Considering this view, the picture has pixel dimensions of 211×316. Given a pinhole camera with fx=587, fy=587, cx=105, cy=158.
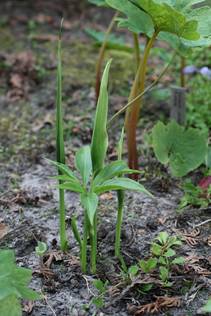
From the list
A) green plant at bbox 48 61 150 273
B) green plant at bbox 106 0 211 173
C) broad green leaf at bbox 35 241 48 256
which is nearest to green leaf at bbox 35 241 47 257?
broad green leaf at bbox 35 241 48 256

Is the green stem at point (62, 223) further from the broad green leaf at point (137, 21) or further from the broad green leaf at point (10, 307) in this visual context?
the broad green leaf at point (137, 21)

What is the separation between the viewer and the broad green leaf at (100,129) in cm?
151

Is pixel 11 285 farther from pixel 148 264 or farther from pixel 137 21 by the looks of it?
pixel 137 21

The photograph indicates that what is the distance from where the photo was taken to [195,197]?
189 centimetres

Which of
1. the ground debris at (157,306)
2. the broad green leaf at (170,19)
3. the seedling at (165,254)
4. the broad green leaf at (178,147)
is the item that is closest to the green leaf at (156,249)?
the seedling at (165,254)

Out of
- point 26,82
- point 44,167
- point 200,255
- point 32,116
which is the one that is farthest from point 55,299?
point 26,82

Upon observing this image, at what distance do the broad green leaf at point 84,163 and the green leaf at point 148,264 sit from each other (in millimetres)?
265

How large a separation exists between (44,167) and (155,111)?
59 cm

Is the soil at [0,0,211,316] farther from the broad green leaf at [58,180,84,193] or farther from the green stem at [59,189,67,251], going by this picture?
the broad green leaf at [58,180,84,193]

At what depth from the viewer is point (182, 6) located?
66.5 inches

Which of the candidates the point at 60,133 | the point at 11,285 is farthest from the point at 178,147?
the point at 11,285

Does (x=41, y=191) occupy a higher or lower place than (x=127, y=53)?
lower

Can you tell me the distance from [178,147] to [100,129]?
0.47 metres

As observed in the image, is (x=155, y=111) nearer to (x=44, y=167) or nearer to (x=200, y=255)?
(x=44, y=167)
